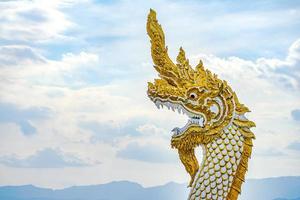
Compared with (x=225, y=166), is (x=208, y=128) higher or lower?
higher

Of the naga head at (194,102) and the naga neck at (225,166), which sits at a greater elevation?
the naga head at (194,102)

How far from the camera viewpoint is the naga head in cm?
1220

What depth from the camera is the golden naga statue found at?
12125 mm

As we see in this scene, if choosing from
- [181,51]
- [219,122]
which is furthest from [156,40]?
[219,122]

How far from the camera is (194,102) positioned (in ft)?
40.2

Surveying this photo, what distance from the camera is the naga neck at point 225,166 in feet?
39.7

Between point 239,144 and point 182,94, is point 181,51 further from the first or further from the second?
point 239,144

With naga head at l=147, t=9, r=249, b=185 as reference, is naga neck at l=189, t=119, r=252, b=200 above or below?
below

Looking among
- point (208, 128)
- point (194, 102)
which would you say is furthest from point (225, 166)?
point (194, 102)

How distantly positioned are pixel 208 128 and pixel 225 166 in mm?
497

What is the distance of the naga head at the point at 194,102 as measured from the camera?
1220 cm

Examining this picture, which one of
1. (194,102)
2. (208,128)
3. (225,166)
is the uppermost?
(194,102)

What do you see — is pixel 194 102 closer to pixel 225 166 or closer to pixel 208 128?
pixel 208 128

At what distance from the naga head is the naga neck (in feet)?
0.38
